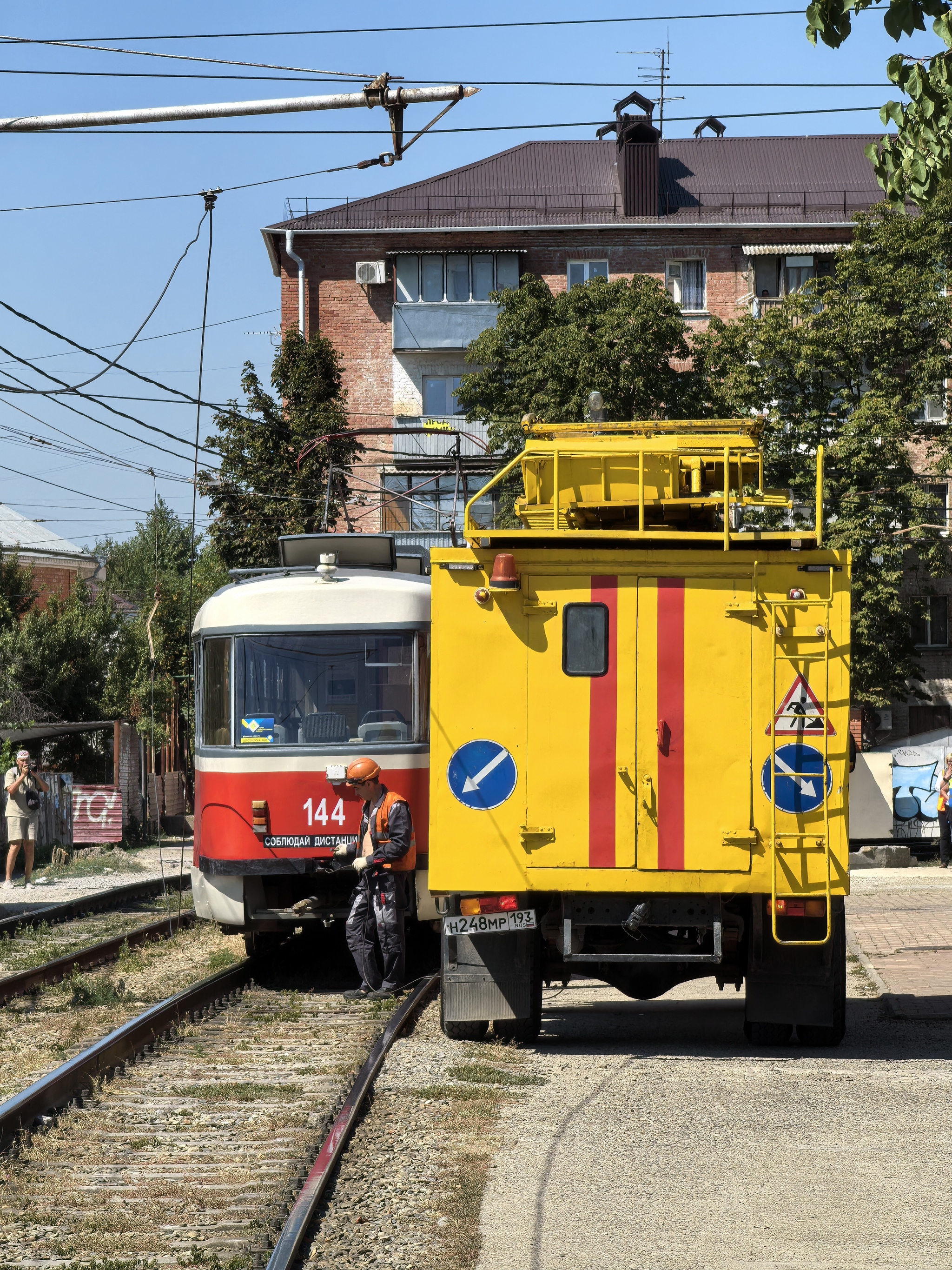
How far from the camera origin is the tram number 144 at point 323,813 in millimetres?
11992

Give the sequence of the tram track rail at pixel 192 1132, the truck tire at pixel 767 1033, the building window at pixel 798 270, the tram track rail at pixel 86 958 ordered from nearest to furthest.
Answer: the tram track rail at pixel 192 1132, the truck tire at pixel 767 1033, the tram track rail at pixel 86 958, the building window at pixel 798 270

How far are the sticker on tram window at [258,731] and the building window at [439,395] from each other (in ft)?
125

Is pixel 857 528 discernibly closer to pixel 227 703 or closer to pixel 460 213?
pixel 460 213

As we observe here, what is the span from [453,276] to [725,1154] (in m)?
44.5

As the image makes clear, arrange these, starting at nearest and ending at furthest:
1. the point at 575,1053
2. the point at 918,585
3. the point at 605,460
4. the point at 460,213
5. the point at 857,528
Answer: the point at 575,1053 < the point at 605,460 < the point at 857,528 < the point at 918,585 < the point at 460,213

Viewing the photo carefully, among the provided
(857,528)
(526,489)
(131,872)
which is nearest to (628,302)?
(857,528)

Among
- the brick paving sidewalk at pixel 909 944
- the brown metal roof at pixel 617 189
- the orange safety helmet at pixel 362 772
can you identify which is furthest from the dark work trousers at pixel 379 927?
the brown metal roof at pixel 617 189

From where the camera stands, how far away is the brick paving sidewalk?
11.4 m

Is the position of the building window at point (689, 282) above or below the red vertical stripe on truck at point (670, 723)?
above

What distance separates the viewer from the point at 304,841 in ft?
39.2

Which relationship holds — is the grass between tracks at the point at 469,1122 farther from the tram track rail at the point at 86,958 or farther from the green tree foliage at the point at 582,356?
the green tree foliage at the point at 582,356

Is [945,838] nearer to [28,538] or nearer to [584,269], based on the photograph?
[584,269]

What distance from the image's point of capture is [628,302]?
3644cm

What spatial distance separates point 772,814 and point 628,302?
29095mm
